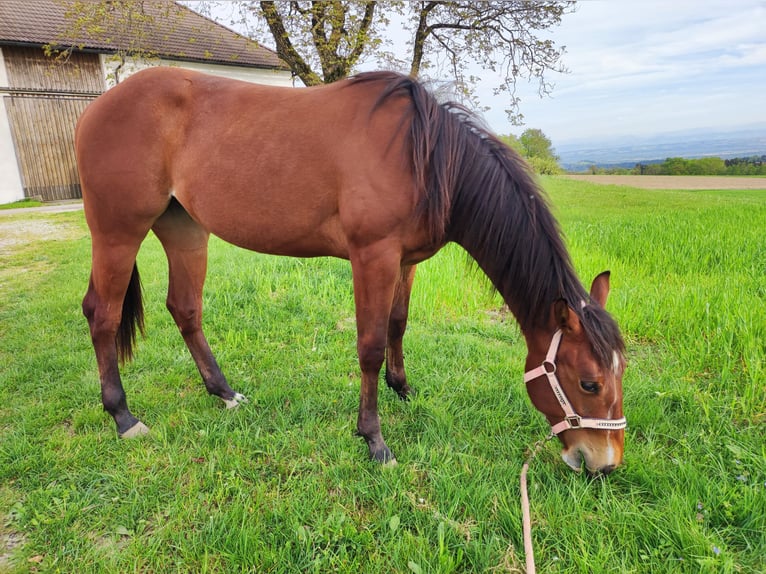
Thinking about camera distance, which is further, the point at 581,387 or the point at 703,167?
the point at 703,167

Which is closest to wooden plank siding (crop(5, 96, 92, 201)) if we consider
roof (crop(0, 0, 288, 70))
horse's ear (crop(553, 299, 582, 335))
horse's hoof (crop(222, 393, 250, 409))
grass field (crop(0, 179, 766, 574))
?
roof (crop(0, 0, 288, 70))

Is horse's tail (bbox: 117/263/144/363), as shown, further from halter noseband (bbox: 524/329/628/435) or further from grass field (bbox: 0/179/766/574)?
halter noseband (bbox: 524/329/628/435)

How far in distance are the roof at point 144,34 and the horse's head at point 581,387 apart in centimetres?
1048

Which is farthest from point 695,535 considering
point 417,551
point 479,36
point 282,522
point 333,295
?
point 479,36

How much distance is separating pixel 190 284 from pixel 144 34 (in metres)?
9.94

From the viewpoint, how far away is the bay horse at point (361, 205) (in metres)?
2.03

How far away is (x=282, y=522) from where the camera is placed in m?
1.92

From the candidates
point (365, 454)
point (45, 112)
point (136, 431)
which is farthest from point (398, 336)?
point (45, 112)

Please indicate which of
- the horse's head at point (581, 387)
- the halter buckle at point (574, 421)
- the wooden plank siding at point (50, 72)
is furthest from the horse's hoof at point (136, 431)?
the wooden plank siding at point (50, 72)

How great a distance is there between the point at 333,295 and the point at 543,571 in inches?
138

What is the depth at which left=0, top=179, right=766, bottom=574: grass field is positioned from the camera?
69.0 inches

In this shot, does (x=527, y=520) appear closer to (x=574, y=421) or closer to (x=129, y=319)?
(x=574, y=421)

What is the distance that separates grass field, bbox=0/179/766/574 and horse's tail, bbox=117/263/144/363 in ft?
1.10

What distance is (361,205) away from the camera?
214 cm
